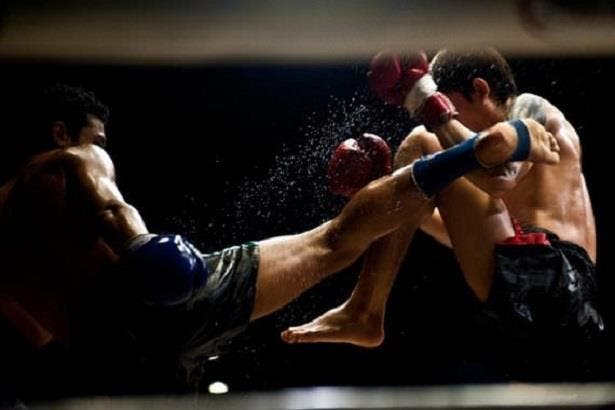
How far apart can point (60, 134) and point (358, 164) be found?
0.52m

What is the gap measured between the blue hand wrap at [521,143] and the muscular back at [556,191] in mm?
36

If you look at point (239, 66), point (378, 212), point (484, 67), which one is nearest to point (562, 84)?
point (484, 67)

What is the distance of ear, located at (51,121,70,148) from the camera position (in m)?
1.70

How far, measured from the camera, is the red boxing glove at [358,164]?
1707 mm

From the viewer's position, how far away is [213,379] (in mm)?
1679

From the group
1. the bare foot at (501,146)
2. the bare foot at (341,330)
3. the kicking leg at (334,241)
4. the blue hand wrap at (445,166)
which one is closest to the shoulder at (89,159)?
the kicking leg at (334,241)

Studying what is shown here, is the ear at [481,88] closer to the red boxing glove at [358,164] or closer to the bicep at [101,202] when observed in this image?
the red boxing glove at [358,164]

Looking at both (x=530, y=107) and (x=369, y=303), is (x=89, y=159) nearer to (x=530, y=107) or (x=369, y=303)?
(x=369, y=303)

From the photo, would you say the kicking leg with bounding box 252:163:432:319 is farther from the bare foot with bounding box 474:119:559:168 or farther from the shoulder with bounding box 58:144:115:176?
the shoulder with bounding box 58:144:115:176

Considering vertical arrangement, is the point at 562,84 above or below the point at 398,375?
above

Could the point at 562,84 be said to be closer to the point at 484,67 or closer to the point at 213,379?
the point at 484,67

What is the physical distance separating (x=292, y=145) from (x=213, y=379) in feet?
1.41

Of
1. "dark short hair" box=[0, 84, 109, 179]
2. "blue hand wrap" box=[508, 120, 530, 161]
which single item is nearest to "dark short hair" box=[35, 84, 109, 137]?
"dark short hair" box=[0, 84, 109, 179]

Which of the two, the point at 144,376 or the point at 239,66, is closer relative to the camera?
the point at 144,376
